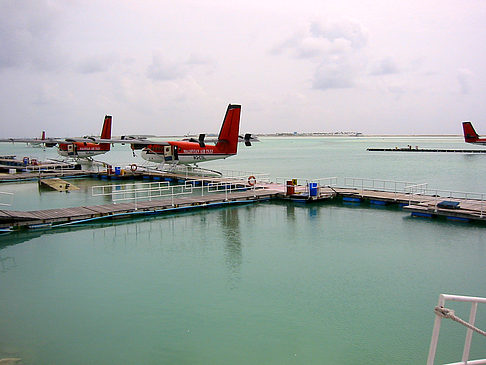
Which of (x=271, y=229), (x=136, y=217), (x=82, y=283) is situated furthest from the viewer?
(x=136, y=217)

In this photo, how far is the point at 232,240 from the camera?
653 inches

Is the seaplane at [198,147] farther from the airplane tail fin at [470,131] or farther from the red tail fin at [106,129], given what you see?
the airplane tail fin at [470,131]

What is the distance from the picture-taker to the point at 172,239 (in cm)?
1669

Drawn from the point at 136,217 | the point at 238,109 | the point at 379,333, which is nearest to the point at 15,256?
the point at 136,217

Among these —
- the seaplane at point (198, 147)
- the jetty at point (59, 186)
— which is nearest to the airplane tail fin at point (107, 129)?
the seaplane at point (198, 147)

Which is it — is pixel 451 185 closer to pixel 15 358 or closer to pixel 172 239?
pixel 172 239

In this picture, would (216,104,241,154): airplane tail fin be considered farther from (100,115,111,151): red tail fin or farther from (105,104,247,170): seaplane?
(100,115,111,151): red tail fin

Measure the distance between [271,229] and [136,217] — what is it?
22.3 feet

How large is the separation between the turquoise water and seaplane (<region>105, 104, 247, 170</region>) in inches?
722

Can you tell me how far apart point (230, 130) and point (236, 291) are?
26255 millimetres

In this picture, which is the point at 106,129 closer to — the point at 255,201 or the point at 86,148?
the point at 86,148

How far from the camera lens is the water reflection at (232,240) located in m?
12.8

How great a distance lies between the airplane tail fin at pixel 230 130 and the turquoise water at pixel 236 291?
60.0ft

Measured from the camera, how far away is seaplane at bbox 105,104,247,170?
35969 millimetres
